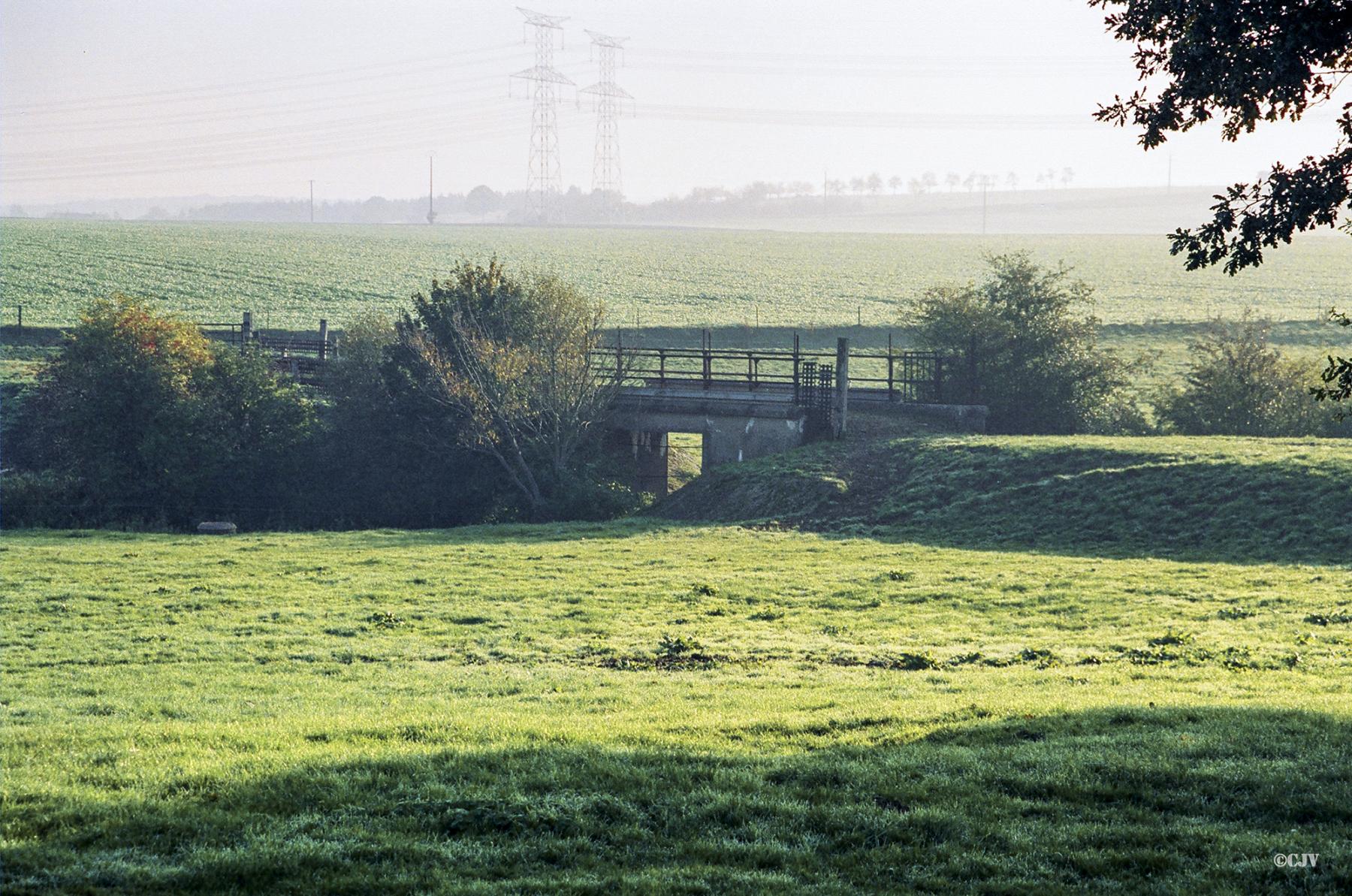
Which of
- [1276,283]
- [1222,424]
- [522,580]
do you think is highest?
[1276,283]

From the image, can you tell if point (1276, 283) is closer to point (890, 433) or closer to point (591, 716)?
point (890, 433)

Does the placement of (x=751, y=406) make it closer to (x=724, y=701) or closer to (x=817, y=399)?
(x=817, y=399)

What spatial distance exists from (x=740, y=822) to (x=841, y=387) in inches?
1128

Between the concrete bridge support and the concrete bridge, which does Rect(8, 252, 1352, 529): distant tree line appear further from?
the concrete bridge support

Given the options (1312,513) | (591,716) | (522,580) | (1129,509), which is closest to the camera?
(591,716)

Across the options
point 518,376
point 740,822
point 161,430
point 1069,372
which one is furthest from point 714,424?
point 740,822

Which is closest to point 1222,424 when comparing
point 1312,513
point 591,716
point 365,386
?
point 1312,513

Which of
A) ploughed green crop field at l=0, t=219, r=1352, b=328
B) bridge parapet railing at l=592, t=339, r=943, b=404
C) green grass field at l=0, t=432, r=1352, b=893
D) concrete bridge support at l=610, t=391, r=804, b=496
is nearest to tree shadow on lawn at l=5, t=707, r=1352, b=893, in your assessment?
green grass field at l=0, t=432, r=1352, b=893

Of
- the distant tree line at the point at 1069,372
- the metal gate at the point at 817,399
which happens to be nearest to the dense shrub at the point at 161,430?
the metal gate at the point at 817,399

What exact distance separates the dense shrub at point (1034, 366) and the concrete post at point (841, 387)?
481 cm

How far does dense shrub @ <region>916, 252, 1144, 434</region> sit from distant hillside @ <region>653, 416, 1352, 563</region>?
3.95m

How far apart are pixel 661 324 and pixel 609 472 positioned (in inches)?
1567

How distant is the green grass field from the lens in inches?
308

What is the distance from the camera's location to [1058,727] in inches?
430
